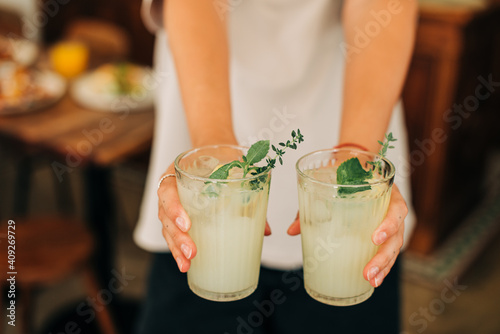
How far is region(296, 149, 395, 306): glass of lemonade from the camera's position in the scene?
28.3 inches

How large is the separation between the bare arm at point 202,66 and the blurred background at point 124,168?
0.54m

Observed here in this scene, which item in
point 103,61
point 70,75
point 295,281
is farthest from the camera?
point 103,61

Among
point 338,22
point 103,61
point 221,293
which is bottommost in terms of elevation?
point 103,61

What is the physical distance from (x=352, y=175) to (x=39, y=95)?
1.79 meters

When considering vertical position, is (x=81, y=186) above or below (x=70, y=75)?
below

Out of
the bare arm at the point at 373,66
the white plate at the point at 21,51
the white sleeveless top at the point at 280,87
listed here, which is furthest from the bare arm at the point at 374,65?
the white plate at the point at 21,51

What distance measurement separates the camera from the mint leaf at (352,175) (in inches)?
27.0

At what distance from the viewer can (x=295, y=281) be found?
3.91ft

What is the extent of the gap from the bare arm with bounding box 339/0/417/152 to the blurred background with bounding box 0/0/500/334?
0.68 m

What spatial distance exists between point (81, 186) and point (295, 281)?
291 cm

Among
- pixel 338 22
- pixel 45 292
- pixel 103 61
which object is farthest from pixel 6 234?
pixel 338 22

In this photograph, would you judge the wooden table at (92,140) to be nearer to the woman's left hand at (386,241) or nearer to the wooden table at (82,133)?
the wooden table at (82,133)

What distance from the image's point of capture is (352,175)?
69cm

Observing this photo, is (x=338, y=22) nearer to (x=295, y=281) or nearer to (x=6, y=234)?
(x=295, y=281)
